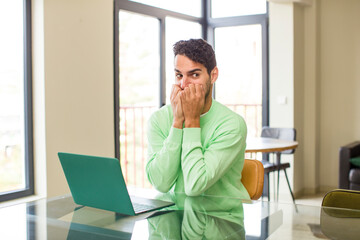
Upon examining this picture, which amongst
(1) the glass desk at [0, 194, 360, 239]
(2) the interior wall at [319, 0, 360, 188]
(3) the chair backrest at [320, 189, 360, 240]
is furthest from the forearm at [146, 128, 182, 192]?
(2) the interior wall at [319, 0, 360, 188]

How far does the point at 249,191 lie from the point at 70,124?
6.84 ft

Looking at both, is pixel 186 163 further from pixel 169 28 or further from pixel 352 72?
pixel 352 72

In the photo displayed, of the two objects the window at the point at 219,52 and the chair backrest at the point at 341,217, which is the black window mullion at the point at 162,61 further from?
the chair backrest at the point at 341,217

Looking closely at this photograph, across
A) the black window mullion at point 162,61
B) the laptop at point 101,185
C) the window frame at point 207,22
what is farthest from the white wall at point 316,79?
the laptop at point 101,185

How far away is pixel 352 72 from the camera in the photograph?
221 inches

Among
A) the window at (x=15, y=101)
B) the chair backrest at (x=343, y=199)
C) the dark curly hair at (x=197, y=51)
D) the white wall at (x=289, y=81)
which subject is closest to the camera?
the chair backrest at (x=343, y=199)

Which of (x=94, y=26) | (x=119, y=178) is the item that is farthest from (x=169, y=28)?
(x=119, y=178)

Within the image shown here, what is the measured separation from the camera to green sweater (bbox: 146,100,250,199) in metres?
1.70

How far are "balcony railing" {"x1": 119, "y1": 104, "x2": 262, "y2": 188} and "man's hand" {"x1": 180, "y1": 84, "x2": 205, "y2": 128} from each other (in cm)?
408

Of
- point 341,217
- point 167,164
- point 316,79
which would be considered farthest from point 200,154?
point 316,79

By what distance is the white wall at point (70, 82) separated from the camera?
349 centimetres

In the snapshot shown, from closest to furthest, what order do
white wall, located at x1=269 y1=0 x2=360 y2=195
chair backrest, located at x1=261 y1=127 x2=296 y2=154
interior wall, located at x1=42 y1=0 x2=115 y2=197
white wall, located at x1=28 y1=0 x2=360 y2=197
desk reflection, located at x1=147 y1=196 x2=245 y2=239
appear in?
desk reflection, located at x1=147 y1=196 x2=245 y2=239
interior wall, located at x1=42 y1=0 x2=115 y2=197
white wall, located at x1=28 y1=0 x2=360 y2=197
chair backrest, located at x1=261 y1=127 x2=296 y2=154
white wall, located at x1=269 y1=0 x2=360 y2=195

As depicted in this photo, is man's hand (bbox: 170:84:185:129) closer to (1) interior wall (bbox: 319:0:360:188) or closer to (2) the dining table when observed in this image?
(2) the dining table

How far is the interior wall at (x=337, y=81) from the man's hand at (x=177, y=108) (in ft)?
14.3
